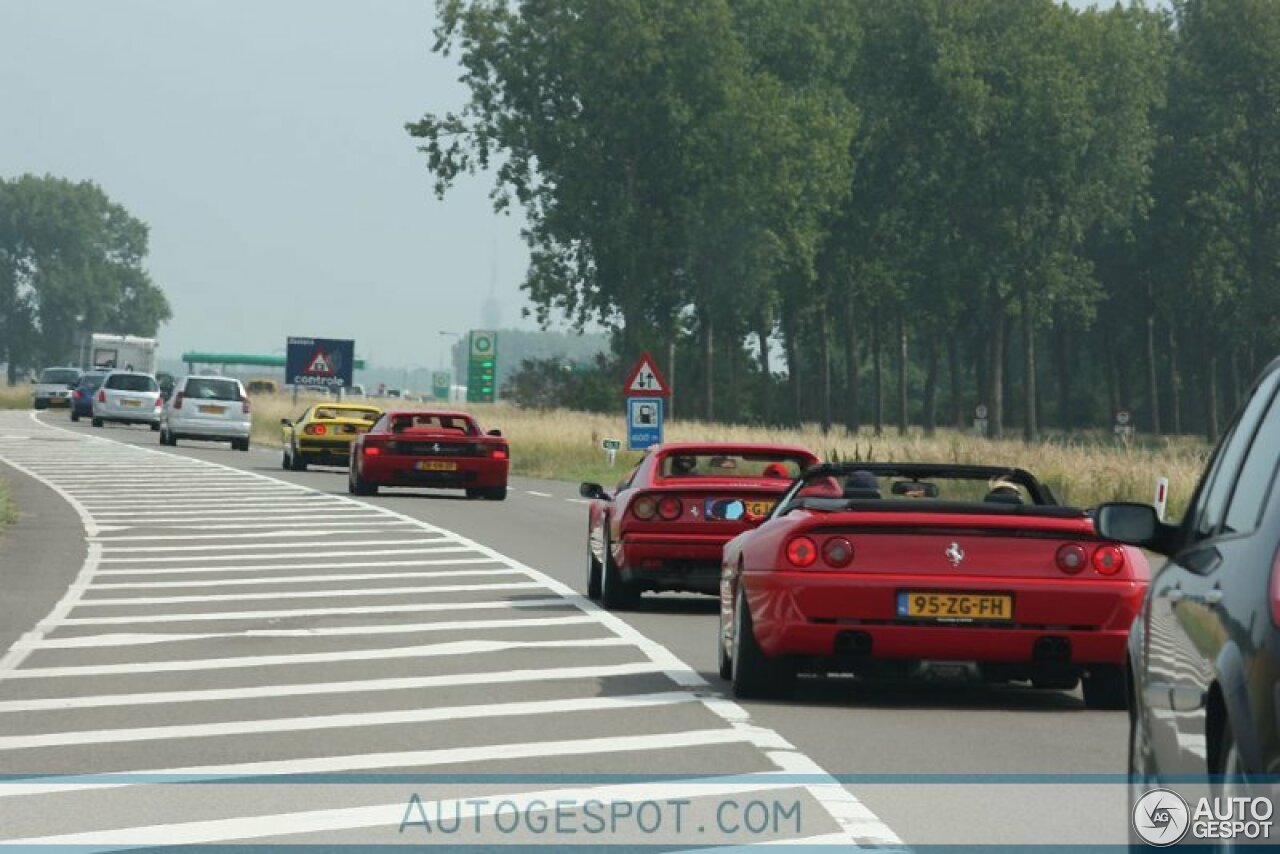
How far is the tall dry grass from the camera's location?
35747mm

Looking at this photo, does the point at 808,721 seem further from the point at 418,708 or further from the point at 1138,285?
the point at 1138,285

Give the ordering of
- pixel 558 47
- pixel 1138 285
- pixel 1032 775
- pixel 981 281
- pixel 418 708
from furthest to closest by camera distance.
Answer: pixel 1138 285, pixel 981 281, pixel 558 47, pixel 418 708, pixel 1032 775

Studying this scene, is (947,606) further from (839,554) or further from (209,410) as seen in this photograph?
(209,410)

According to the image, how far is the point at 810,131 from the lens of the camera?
8625 centimetres

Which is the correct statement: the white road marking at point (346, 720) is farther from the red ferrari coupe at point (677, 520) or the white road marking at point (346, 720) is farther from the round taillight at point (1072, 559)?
the red ferrari coupe at point (677, 520)

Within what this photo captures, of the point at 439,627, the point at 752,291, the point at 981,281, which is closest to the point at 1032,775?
the point at 439,627

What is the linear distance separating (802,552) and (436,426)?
83.4 feet

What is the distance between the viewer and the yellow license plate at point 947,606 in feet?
38.2

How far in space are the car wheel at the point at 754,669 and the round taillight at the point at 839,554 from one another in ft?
1.59

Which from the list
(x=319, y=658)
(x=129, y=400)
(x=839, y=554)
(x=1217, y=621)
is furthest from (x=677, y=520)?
(x=129, y=400)

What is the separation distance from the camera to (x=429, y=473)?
3619 centimetres

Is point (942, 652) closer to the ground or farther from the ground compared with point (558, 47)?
closer to the ground

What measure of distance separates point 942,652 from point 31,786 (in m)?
4.40

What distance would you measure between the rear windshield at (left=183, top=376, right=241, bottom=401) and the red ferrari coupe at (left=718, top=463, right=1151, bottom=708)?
4538cm
